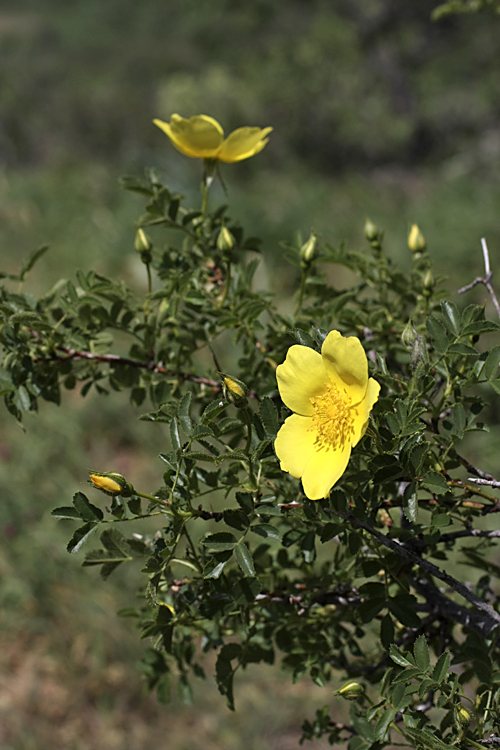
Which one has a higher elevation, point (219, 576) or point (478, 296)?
point (219, 576)

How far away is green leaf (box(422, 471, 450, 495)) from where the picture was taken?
0.56 meters

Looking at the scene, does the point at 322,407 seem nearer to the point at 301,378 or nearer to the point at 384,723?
the point at 301,378

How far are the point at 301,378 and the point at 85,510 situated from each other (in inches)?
9.5

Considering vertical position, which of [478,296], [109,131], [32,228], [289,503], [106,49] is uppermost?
[289,503]

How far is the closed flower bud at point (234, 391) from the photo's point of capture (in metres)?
0.58

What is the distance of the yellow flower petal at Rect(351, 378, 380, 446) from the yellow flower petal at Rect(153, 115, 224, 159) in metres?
0.45

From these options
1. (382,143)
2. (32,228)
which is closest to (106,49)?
(382,143)

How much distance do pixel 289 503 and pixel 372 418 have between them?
139mm

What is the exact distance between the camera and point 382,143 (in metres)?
7.17

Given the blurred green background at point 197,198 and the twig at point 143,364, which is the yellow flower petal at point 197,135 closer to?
the twig at point 143,364

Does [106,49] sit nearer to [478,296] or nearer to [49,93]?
[49,93]

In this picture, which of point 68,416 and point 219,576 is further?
point 68,416

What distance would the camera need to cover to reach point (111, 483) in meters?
0.55

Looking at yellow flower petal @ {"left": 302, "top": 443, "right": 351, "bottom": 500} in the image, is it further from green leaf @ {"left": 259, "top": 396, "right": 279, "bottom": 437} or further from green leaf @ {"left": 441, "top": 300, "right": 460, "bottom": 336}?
green leaf @ {"left": 441, "top": 300, "right": 460, "bottom": 336}
